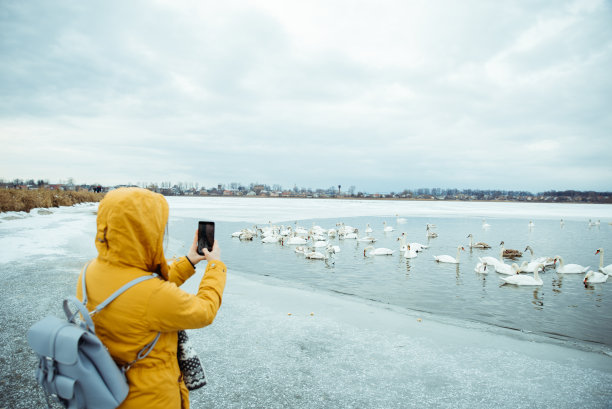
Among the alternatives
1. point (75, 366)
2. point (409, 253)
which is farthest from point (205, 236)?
point (409, 253)

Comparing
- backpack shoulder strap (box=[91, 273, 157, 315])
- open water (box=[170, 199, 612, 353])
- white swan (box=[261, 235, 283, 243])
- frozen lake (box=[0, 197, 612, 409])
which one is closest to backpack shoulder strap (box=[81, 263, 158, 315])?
backpack shoulder strap (box=[91, 273, 157, 315])

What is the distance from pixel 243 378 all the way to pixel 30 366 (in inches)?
94.8

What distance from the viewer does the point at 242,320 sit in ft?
19.7

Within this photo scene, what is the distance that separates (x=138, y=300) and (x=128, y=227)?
37cm

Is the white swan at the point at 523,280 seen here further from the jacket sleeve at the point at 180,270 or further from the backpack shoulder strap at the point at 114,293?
the backpack shoulder strap at the point at 114,293

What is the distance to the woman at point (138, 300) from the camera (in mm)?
1776

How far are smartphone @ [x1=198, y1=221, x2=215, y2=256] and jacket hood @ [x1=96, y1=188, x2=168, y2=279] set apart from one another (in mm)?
342

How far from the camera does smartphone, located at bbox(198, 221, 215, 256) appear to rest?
7.32ft

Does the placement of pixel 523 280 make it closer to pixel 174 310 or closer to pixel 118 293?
pixel 174 310

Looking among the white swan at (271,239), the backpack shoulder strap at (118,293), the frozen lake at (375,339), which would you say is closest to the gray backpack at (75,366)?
the backpack shoulder strap at (118,293)

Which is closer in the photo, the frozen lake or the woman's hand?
the woman's hand

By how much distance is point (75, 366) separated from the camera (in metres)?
1.57

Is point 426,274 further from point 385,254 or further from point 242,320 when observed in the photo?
point 242,320

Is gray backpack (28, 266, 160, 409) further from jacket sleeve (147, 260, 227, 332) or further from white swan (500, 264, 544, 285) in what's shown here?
white swan (500, 264, 544, 285)
